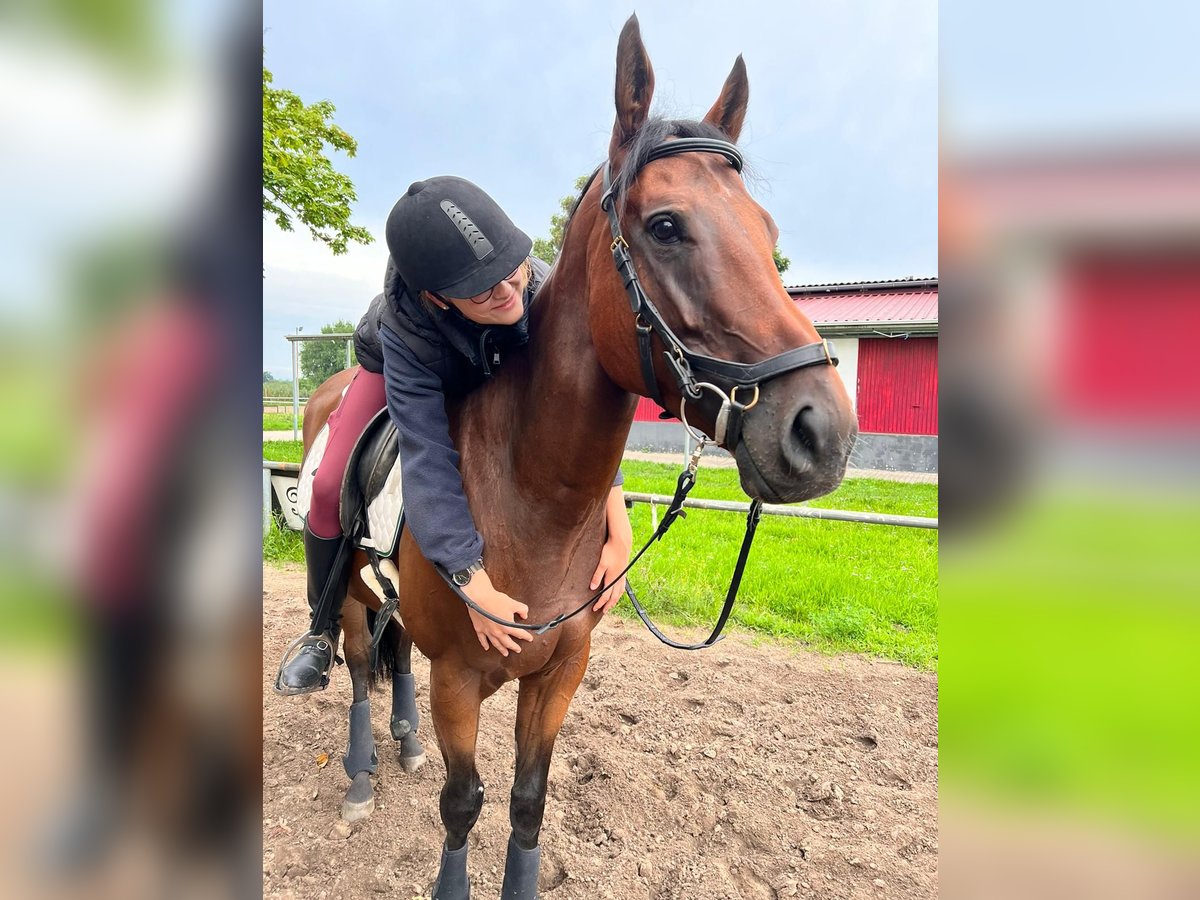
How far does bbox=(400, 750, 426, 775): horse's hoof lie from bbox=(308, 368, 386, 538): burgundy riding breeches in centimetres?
159

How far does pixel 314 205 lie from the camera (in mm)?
11625

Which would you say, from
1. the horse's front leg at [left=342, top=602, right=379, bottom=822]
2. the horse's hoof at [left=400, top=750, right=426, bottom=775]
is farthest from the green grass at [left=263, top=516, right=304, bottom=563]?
the horse's hoof at [left=400, top=750, right=426, bottom=775]

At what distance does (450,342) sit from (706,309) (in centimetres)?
87

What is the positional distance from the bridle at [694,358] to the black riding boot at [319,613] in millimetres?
1775

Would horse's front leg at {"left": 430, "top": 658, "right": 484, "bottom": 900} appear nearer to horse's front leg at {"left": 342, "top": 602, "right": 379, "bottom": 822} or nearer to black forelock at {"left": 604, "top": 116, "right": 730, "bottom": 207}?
horse's front leg at {"left": 342, "top": 602, "right": 379, "bottom": 822}

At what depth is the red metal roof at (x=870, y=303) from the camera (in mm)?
15359

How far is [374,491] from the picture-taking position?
2.39 m

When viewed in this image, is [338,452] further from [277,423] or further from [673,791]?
[277,423]

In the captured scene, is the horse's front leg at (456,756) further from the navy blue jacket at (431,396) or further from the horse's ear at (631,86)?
the horse's ear at (631,86)

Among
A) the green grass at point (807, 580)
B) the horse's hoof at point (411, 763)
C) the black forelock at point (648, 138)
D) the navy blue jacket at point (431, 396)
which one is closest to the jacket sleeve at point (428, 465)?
the navy blue jacket at point (431, 396)
